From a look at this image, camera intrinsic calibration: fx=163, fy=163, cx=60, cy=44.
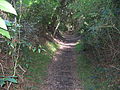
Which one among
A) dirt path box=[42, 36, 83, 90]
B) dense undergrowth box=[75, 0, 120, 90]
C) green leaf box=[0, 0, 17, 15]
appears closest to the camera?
green leaf box=[0, 0, 17, 15]

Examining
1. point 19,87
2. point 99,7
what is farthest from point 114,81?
point 19,87

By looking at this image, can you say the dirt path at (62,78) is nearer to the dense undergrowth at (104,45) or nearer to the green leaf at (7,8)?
the dense undergrowth at (104,45)

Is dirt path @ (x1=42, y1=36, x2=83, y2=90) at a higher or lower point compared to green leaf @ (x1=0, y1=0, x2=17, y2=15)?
lower

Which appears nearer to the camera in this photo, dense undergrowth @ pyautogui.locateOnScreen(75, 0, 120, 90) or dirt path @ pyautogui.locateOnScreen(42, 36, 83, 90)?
dense undergrowth @ pyautogui.locateOnScreen(75, 0, 120, 90)

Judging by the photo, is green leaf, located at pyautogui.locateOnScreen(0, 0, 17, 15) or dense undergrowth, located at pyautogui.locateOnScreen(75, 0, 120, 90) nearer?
green leaf, located at pyautogui.locateOnScreen(0, 0, 17, 15)

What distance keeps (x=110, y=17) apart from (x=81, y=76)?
402 centimetres

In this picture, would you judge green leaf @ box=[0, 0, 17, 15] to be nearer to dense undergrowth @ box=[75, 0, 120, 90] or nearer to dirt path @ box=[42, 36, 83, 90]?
dense undergrowth @ box=[75, 0, 120, 90]

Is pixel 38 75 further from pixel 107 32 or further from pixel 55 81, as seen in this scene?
pixel 107 32

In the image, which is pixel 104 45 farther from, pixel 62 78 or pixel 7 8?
pixel 7 8

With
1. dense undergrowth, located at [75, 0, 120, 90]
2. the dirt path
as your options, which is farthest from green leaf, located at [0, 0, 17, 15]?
the dirt path

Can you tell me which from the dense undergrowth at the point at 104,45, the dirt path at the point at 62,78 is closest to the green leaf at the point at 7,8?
the dense undergrowth at the point at 104,45

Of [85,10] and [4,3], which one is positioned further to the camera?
[85,10]

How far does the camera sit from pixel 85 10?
8.67 metres

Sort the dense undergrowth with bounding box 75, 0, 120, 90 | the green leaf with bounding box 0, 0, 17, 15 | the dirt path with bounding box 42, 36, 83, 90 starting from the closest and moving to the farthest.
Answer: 1. the green leaf with bounding box 0, 0, 17, 15
2. the dense undergrowth with bounding box 75, 0, 120, 90
3. the dirt path with bounding box 42, 36, 83, 90
